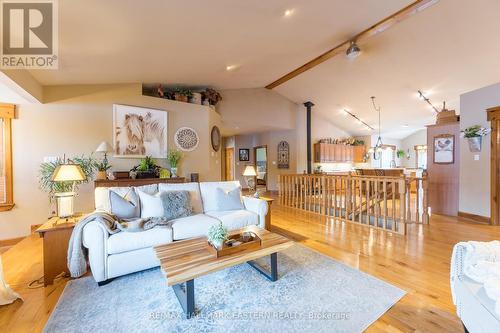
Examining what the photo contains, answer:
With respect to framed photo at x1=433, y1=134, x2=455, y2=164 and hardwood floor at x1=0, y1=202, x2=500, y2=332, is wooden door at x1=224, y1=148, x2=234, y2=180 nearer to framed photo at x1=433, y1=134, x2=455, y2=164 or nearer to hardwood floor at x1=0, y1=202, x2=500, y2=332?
hardwood floor at x1=0, y1=202, x2=500, y2=332

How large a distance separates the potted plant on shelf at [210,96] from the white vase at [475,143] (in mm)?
5543

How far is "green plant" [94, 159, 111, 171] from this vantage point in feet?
12.7

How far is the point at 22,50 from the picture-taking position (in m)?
2.40

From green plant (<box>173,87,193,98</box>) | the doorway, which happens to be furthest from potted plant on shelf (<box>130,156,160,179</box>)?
the doorway

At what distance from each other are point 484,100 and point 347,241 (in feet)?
12.8

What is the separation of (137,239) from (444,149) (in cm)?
610

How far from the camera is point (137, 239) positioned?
221cm

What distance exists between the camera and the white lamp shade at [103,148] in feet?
12.2

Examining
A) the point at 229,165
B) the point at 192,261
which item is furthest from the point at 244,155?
the point at 192,261

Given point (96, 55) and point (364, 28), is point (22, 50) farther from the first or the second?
point (364, 28)

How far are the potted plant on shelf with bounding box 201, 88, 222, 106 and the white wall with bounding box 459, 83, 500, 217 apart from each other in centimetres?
540

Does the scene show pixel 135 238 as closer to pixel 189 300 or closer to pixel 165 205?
pixel 165 205

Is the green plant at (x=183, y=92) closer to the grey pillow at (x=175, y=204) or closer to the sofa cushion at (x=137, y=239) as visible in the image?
the grey pillow at (x=175, y=204)

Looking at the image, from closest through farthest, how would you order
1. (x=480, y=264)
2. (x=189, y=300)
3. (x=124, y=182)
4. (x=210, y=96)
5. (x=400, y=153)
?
1. (x=480, y=264)
2. (x=189, y=300)
3. (x=124, y=182)
4. (x=210, y=96)
5. (x=400, y=153)
